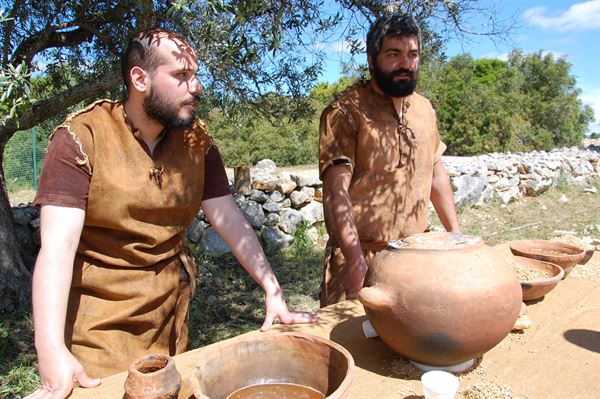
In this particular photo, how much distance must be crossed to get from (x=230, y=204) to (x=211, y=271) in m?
3.70

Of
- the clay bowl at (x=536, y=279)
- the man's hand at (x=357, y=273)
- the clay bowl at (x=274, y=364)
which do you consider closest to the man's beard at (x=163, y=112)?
the clay bowl at (x=274, y=364)

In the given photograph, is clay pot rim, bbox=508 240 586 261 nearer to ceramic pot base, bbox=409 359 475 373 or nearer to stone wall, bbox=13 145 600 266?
ceramic pot base, bbox=409 359 475 373

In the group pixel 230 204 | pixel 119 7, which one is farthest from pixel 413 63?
pixel 119 7

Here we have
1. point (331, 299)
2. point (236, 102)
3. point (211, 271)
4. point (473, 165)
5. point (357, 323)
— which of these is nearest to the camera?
point (357, 323)

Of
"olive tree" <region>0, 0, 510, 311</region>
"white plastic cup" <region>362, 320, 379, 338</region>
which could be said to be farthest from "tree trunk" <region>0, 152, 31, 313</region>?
"white plastic cup" <region>362, 320, 379, 338</region>

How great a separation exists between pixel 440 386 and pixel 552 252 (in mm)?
1450

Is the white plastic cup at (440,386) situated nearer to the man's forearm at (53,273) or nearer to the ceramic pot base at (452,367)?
the ceramic pot base at (452,367)

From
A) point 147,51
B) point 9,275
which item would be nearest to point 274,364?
point 147,51

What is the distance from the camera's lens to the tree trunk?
451cm

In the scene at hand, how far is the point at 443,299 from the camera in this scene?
4.47ft

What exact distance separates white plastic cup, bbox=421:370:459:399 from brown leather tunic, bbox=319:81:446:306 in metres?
1.21

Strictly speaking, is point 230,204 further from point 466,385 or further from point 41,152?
point 41,152

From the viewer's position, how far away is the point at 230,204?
2270 mm

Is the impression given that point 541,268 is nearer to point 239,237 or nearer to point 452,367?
point 452,367
